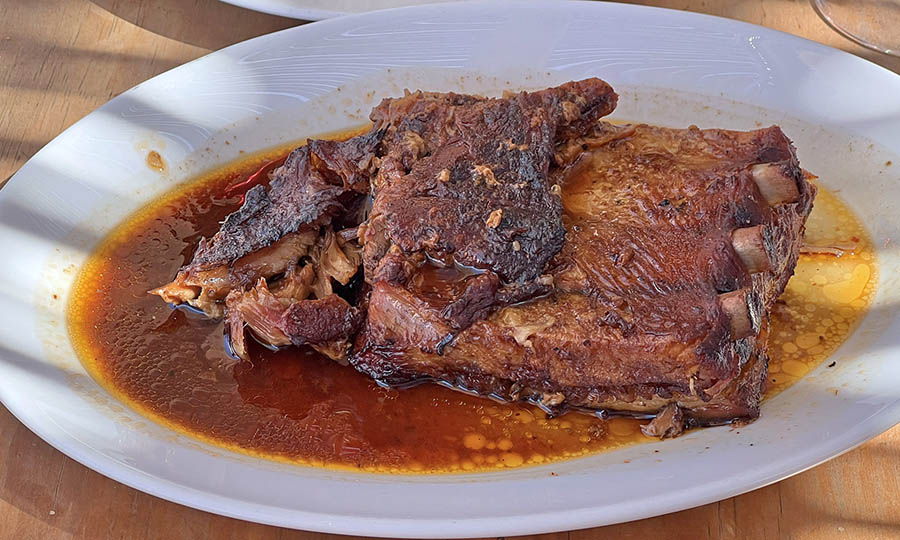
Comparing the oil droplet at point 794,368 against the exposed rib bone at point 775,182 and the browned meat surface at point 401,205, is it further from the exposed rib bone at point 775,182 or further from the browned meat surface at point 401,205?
the browned meat surface at point 401,205

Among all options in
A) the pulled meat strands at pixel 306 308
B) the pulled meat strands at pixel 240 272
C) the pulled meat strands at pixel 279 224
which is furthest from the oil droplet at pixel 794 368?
the pulled meat strands at pixel 240 272

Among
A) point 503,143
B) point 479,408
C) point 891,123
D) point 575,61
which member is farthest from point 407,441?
point 891,123

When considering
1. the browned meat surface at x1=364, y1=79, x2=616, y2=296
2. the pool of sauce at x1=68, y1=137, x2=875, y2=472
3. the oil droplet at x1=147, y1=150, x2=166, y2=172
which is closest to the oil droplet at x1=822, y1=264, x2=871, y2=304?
the pool of sauce at x1=68, y1=137, x2=875, y2=472

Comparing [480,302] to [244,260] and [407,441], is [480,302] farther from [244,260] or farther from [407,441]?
[244,260]

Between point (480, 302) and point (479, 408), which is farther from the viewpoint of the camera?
point (479, 408)

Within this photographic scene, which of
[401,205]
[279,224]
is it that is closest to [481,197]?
[401,205]

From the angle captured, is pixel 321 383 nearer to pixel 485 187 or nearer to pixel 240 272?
pixel 240 272

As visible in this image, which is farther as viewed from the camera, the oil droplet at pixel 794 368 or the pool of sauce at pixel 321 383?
the oil droplet at pixel 794 368
